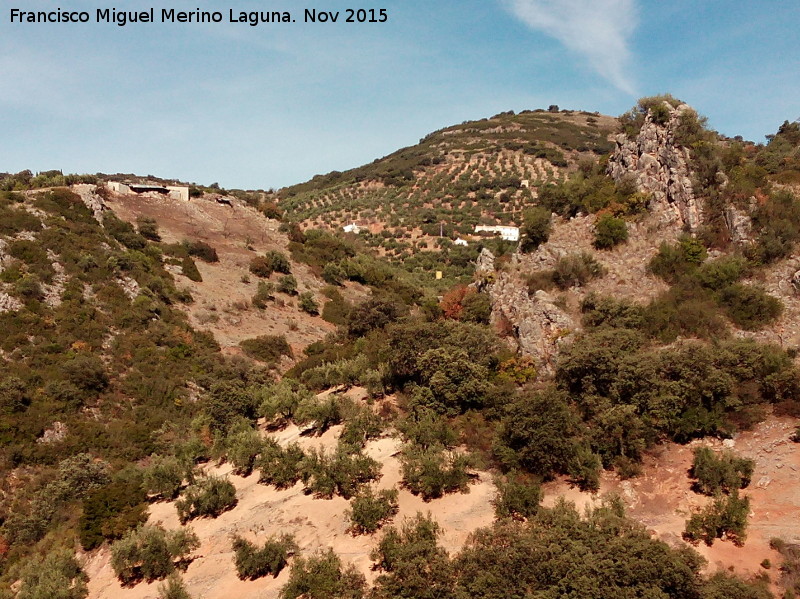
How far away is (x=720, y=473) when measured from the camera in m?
12.6

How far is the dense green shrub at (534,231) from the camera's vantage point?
76.8 ft

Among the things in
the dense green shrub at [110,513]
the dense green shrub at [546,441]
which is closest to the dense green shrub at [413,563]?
the dense green shrub at [546,441]

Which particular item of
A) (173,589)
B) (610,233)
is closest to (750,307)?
(610,233)

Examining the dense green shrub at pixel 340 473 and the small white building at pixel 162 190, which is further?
the small white building at pixel 162 190

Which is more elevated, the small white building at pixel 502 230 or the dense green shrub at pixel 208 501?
the small white building at pixel 502 230

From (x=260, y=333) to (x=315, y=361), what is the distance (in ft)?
32.2

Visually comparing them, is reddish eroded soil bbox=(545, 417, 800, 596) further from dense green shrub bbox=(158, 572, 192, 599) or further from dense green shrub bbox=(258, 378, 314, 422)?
dense green shrub bbox=(258, 378, 314, 422)

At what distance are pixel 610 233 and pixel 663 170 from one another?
417 cm

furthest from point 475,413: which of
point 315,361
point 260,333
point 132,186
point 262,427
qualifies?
point 132,186

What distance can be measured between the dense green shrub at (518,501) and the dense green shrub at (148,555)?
831 centimetres

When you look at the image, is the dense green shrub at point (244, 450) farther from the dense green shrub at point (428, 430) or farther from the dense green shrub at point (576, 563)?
the dense green shrub at point (576, 563)

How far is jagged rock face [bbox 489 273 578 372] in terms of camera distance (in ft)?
61.0

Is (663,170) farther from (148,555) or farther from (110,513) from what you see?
(110,513)

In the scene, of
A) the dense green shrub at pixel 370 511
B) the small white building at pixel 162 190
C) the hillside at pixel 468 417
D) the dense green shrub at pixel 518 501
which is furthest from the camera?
the small white building at pixel 162 190
